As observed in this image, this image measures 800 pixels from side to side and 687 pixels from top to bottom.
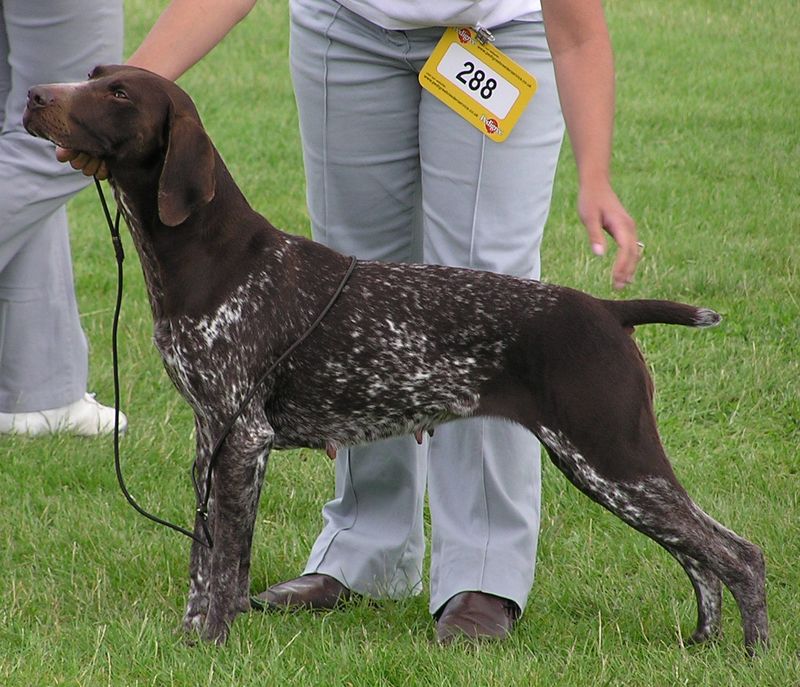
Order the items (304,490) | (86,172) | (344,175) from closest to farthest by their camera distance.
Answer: (86,172)
(344,175)
(304,490)

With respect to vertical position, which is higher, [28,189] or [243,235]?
[243,235]

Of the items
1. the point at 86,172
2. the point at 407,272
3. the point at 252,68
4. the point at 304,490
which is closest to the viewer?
the point at 86,172

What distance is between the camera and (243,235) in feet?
12.0

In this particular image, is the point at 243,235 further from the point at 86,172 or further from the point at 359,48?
the point at 359,48

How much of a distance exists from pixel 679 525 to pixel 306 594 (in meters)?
1.21

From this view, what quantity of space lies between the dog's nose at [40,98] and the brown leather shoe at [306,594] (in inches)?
63.3

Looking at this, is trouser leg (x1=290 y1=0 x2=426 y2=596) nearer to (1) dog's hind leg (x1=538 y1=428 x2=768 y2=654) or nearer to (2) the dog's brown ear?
(2) the dog's brown ear

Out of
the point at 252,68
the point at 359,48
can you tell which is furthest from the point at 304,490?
the point at 252,68

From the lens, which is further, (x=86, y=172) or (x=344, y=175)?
(x=344, y=175)

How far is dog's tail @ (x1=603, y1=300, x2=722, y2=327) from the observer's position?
3574 millimetres

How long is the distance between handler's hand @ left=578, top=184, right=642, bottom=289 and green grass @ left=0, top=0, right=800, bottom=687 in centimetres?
109

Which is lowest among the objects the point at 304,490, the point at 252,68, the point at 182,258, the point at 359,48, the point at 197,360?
the point at 252,68

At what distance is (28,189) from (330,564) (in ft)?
6.17

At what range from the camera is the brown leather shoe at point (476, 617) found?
386 centimetres
